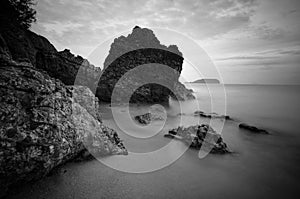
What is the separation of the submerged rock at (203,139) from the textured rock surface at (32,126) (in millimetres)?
3652

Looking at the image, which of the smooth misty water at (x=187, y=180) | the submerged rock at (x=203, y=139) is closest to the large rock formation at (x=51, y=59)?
the smooth misty water at (x=187, y=180)

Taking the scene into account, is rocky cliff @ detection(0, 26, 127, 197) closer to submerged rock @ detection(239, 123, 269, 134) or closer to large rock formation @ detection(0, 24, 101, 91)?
submerged rock @ detection(239, 123, 269, 134)

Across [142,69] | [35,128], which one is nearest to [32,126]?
[35,128]

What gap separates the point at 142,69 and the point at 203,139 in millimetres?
12984

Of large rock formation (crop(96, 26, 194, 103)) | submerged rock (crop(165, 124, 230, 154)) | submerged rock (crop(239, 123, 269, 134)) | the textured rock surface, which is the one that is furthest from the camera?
large rock formation (crop(96, 26, 194, 103))

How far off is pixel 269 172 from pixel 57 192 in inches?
199

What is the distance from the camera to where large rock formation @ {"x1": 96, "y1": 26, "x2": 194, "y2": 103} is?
49.4ft

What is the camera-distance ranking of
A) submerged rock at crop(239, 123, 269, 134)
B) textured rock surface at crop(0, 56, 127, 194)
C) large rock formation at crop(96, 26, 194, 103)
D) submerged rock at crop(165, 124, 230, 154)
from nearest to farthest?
1. textured rock surface at crop(0, 56, 127, 194)
2. submerged rock at crop(165, 124, 230, 154)
3. submerged rock at crop(239, 123, 269, 134)
4. large rock formation at crop(96, 26, 194, 103)

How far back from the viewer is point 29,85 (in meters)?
2.70

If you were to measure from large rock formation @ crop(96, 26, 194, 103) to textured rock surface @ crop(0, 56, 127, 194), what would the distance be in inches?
446

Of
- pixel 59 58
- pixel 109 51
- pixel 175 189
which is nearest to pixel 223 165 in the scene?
pixel 175 189

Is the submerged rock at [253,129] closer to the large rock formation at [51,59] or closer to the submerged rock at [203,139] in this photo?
the submerged rock at [203,139]

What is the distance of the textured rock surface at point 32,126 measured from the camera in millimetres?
2131

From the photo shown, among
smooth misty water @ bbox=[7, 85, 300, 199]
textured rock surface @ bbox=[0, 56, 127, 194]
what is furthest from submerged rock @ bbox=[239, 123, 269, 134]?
textured rock surface @ bbox=[0, 56, 127, 194]
